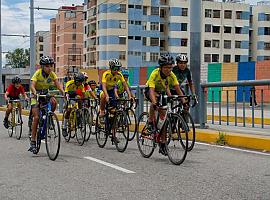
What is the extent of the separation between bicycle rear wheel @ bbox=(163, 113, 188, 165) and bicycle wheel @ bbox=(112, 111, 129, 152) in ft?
5.62

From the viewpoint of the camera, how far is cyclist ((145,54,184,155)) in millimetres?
8609

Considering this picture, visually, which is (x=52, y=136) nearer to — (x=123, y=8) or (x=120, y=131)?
(x=120, y=131)

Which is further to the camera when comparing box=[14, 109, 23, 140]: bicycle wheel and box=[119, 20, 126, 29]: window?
box=[119, 20, 126, 29]: window

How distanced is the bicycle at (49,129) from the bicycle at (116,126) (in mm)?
1416

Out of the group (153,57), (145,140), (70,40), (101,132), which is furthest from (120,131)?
(70,40)

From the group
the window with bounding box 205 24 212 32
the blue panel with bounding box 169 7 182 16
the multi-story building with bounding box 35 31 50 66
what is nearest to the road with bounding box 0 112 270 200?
the blue panel with bounding box 169 7 182 16

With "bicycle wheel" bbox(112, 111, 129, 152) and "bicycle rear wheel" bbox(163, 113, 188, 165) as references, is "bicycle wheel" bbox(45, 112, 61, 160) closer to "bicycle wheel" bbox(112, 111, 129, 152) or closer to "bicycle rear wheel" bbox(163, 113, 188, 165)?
"bicycle wheel" bbox(112, 111, 129, 152)

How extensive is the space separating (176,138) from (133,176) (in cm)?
120

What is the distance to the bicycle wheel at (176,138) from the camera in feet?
26.5

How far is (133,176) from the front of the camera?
738cm

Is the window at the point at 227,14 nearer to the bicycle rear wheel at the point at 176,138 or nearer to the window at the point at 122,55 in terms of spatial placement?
the window at the point at 122,55

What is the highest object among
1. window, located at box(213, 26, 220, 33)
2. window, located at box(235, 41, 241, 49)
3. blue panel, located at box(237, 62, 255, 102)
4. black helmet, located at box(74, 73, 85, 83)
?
window, located at box(213, 26, 220, 33)

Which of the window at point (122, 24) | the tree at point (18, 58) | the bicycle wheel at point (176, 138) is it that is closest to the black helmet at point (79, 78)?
the bicycle wheel at point (176, 138)

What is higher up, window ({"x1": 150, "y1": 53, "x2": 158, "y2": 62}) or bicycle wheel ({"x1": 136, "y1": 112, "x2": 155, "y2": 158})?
window ({"x1": 150, "y1": 53, "x2": 158, "y2": 62})
